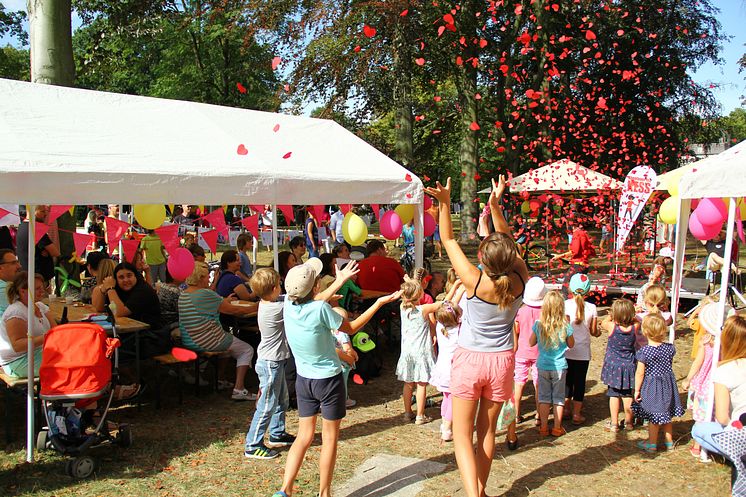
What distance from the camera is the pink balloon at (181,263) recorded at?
21.7 feet

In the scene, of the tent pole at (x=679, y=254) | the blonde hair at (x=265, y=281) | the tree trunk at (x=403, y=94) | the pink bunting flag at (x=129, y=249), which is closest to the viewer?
the blonde hair at (x=265, y=281)

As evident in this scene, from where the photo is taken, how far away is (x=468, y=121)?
2081 cm

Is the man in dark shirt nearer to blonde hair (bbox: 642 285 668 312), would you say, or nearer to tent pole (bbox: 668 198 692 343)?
blonde hair (bbox: 642 285 668 312)

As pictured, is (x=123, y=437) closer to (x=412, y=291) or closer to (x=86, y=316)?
(x=86, y=316)

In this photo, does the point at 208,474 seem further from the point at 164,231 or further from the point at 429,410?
the point at 164,231

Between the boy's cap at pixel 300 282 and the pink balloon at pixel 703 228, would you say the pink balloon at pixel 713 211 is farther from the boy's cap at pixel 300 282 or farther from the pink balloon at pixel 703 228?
the boy's cap at pixel 300 282

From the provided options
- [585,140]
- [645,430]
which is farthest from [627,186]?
[585,140]

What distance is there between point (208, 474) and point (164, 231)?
3.25 meters

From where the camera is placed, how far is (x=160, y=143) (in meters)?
5.74

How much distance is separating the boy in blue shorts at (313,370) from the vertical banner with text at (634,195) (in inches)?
321

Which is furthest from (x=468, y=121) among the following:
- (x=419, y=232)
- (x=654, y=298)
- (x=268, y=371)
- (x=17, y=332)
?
(x=17, y=332)

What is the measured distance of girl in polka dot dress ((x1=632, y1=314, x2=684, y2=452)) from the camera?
4816 millimetres

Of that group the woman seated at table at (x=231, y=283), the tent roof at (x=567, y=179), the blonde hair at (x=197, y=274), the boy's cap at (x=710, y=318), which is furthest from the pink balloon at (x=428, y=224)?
the tent roof at (x=567, y=179)

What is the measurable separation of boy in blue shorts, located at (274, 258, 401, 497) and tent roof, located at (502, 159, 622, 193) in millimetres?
11522
